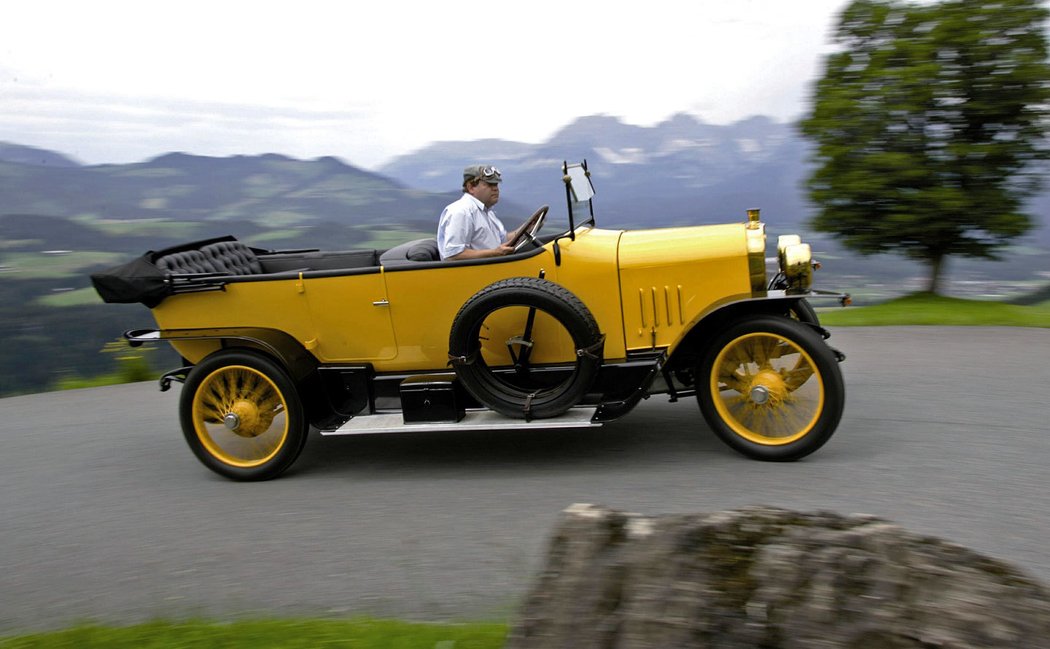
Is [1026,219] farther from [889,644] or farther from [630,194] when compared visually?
[889,644]

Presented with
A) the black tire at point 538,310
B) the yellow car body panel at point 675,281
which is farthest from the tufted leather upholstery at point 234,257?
the yellow car body panel at point 675,281

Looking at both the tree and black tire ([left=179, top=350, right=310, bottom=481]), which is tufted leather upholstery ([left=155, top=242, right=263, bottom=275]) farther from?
the tree

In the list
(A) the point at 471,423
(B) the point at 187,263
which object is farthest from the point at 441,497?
(B) the point at 187,263

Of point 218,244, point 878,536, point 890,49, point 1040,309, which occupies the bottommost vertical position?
point 1040,309

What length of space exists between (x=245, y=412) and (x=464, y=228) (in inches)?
71.9

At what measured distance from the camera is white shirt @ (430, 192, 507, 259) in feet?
19.4

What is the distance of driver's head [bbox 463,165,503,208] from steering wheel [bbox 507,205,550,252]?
32 cm

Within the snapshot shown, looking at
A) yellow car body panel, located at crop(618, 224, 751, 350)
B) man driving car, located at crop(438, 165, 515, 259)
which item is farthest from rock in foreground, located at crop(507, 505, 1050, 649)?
man driving car, located at crop(438, 165, 515, 259)

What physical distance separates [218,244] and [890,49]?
7.38 meters

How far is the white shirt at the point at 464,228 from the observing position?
592 cm

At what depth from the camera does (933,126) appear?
10094 mm

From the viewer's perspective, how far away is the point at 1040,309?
10109 millimetres

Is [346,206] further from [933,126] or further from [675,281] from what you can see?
[675,281]

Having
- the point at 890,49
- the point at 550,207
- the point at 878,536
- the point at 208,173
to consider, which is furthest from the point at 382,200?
the point at 878,536
